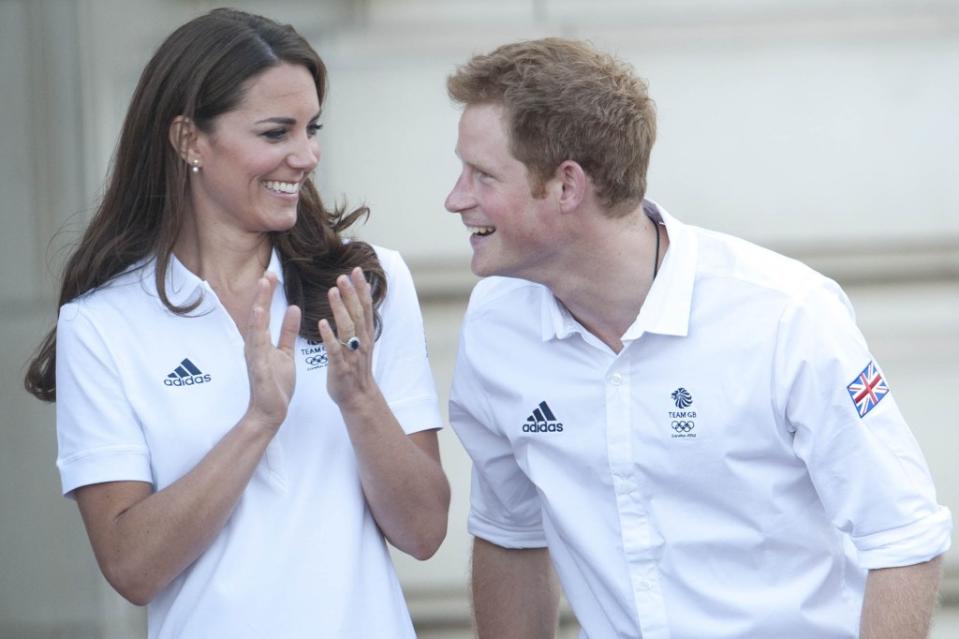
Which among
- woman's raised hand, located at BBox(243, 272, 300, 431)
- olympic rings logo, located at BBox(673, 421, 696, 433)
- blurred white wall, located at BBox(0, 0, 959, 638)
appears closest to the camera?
woman's raised hand, located at BBox(243, 272, 300, 431)

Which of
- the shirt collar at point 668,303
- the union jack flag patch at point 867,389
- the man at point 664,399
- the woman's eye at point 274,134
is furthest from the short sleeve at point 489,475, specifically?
the union jack flag patch at point 867,389

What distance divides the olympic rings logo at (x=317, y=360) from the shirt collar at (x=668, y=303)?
32 cm

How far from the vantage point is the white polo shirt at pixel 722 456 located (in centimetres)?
201

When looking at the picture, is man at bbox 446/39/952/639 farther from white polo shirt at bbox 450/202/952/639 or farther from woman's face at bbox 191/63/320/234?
woman's face at bbox 191/63/320/234

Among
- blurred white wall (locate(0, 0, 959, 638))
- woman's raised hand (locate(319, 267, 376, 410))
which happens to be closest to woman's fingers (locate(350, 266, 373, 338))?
woman's raised hand (locate(319, 267, 376, 410))

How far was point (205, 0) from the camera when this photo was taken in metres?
3.12

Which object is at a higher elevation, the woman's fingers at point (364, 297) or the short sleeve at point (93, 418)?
the woman's fingers at point (364, 297)

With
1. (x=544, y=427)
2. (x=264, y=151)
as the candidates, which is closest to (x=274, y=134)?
(x=264, y=151)

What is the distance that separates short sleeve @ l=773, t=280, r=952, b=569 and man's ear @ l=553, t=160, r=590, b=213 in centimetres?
34

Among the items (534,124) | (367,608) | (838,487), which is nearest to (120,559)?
(367,608)

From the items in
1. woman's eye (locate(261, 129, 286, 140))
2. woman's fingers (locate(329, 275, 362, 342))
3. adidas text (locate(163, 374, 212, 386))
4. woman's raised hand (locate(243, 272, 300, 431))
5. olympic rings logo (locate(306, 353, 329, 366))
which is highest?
woman's eye (locate(261, 129, 286, 140))

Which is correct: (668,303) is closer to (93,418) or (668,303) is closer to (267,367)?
(267,367)

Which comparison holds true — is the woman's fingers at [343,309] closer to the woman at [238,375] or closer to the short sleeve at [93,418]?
the woman at [238,375]

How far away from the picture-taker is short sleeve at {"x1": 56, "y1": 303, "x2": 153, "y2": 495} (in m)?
2.02
